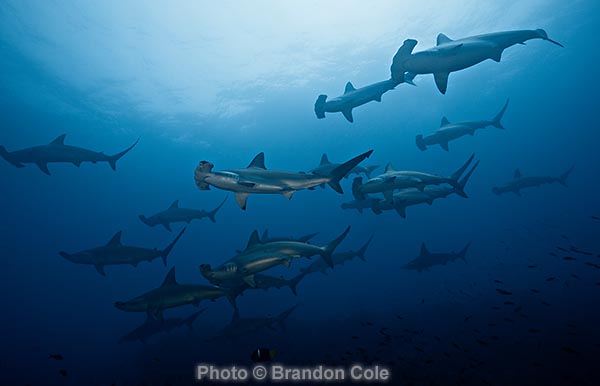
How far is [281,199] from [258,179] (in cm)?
5311

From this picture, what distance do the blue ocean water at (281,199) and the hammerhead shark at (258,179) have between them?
5844 millimetres

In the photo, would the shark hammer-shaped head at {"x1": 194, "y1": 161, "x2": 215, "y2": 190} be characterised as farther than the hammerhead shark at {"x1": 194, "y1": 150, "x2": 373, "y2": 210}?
No

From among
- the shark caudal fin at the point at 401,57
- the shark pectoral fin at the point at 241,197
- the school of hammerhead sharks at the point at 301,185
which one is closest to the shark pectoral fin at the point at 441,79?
the school of hammerhead sharks at the point at 301,185

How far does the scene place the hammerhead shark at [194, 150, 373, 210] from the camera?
14.6 feet

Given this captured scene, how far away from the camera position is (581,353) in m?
7.56

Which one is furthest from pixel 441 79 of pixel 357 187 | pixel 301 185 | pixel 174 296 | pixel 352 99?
pixel 174 296

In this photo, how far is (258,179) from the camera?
4930mm

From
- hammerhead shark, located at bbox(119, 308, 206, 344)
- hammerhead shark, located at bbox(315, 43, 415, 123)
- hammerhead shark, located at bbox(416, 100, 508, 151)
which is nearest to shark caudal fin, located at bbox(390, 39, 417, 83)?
hammerhead shark, located at bbox(315, 43, 415, 123)

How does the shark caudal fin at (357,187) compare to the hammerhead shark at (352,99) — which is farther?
the hammerhead shark at (352,99)

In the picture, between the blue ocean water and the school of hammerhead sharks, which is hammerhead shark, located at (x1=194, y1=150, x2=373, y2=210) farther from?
the blue ocean water
